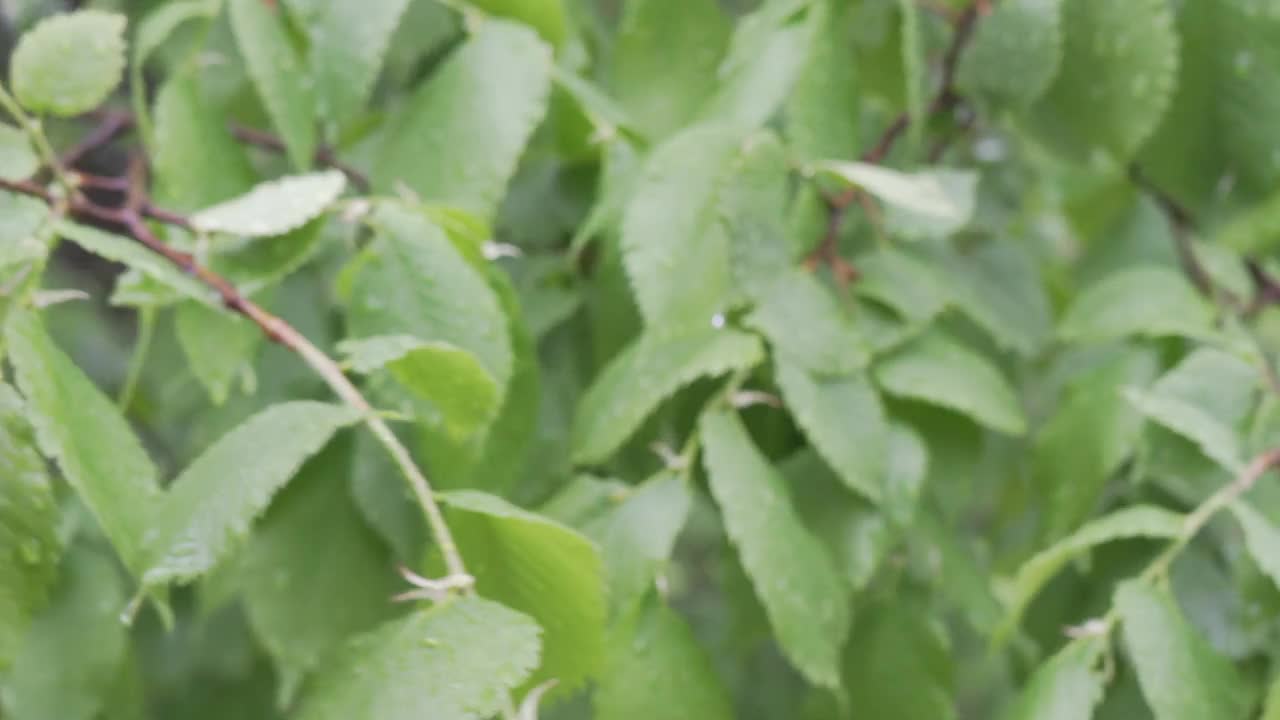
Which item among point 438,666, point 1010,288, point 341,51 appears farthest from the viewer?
point 1010,288

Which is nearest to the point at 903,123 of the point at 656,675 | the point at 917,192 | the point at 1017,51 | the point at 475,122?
the point at 1017,51

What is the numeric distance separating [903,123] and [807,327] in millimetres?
226

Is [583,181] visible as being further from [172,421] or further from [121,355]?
[121,355]

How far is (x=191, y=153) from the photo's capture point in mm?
725

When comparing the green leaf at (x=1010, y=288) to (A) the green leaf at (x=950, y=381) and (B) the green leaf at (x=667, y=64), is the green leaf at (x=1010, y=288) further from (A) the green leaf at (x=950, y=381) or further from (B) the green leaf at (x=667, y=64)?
(B) the green leaf at (x=667, y=64)

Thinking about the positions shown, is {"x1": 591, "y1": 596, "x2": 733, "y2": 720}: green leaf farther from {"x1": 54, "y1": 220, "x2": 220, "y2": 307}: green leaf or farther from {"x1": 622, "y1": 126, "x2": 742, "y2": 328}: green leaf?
{"x1": 54, "y1": 220, "x2": 220, "y2": 307}: green leaf

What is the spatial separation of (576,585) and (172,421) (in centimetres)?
59

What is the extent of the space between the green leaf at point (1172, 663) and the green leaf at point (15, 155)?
55 cm

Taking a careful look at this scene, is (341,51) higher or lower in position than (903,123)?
higher

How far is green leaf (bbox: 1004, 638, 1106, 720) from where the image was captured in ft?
2.02

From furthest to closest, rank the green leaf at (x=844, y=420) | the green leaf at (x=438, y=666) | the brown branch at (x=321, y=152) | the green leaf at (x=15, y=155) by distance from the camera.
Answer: the brown branch at (x=321, y=152) < the green leaf at (x=844, y=420) < the green leaf at (x=15, y=155) < the green leaf at (x=438, y=666)

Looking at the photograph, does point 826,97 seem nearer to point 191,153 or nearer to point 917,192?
point 917,192

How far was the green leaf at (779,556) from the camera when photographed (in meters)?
0.63

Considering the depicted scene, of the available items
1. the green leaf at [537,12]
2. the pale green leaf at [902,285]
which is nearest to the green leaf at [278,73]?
the green leaf at [537,12]
